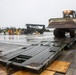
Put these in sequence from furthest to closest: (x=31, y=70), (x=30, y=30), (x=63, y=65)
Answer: (x=30, y=30) < (x=63, y=65) < (x=31, y=70)

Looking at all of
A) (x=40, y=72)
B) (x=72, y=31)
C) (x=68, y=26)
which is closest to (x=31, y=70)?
(x=40, y=72)

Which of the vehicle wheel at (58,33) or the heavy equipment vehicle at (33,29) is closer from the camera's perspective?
the vehicle wheel at (58,33)

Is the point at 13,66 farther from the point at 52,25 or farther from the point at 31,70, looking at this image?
the point at 52,25

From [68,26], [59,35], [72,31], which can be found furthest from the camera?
[59,35]

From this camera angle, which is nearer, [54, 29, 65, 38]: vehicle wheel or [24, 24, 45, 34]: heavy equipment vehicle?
[54, 29, 65, 38]: vehicle wheel

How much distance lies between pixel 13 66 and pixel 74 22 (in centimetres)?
654

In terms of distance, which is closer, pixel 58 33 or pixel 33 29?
pixel 58 33

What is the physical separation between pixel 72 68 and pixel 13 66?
1.65 metres

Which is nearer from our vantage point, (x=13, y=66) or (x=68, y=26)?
(x=13, y=66)

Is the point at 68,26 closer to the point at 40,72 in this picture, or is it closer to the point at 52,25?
the point at 52,25

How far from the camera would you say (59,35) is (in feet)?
38.7

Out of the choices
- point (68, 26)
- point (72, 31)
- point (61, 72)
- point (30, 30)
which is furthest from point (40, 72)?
point (30, 30)

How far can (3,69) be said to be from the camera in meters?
4.28

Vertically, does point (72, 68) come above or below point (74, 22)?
below
